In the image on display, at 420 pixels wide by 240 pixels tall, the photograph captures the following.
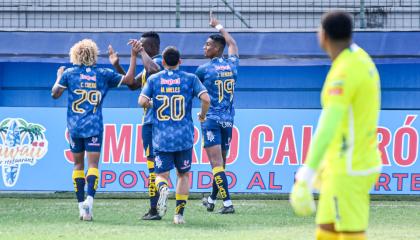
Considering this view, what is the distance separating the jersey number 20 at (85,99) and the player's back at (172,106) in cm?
89

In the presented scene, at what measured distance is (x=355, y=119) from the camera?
20.0 ft

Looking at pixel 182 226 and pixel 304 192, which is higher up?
pixel 304 192

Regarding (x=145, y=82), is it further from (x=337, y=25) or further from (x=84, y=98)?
(x=337, y=25)

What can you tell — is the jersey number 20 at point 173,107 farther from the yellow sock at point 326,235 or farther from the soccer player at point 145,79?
the yellow sock at point 326,235

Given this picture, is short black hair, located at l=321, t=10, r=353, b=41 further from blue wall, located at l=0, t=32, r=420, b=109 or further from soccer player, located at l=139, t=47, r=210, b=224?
blue wall, located at l=0, t=32, r=420, b=109

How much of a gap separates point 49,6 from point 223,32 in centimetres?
684

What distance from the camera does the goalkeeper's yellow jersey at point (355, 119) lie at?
6023 mm

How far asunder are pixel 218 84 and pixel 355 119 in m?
7.00

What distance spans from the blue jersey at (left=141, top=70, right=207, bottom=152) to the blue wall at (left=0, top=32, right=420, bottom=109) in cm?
539

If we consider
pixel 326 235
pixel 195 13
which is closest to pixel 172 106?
pixel 326 235

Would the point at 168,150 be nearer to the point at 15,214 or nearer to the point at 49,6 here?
the point at 15,214

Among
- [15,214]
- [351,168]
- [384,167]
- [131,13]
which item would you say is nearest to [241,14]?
[131,13]

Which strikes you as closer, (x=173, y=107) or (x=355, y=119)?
(x=355, y=119)

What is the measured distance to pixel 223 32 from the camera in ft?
43.9
